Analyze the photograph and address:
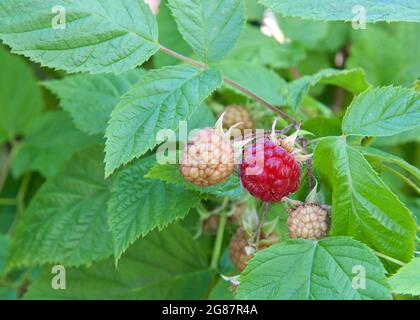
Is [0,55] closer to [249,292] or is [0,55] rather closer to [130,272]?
[130,272]

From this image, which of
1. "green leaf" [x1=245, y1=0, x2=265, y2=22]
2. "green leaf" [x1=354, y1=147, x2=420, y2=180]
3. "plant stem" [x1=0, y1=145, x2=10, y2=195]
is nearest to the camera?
"green leaf" [x1=354, y1=147, x2=420, y2=180]

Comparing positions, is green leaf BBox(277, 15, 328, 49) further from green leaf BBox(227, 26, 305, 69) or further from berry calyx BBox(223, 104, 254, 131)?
berry calyx BBox(223, 104, 254, 131)

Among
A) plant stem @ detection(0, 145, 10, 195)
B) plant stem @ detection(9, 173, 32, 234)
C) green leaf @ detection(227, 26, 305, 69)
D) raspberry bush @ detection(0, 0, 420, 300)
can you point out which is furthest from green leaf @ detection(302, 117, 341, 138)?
plant stem @ detection(0, 145, 10, 195)

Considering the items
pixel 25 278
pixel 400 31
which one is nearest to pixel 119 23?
pixel 25 278

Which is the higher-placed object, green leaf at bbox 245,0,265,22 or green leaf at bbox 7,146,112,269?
green leaf at bbox 245,0,265,22

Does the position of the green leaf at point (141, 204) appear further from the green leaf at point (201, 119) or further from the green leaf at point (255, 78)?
the green leaf at point (255, 78)
